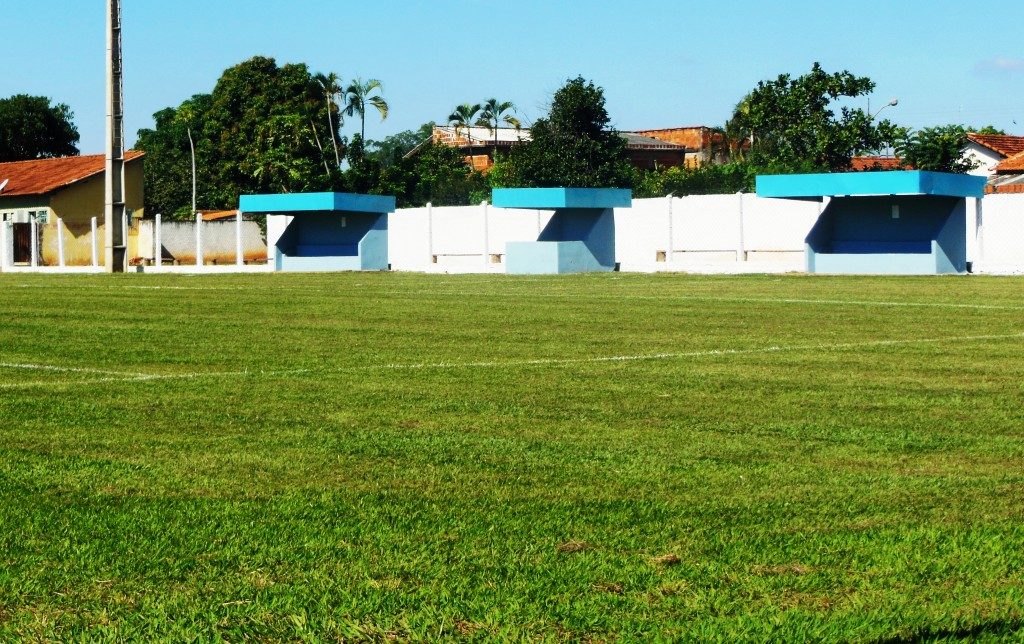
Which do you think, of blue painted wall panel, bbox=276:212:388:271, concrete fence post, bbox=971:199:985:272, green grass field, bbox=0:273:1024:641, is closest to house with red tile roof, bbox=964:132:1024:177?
concrete fence post, bbox=971:199:985:272

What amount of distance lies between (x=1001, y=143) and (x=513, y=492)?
75562 mm

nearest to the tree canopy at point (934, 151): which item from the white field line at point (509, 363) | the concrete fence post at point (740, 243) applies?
the concrete fence post at point (740, 243)

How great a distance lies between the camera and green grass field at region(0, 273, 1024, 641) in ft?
14.3

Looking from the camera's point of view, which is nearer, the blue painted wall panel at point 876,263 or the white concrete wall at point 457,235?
the blue painted wall panel at point 876,263

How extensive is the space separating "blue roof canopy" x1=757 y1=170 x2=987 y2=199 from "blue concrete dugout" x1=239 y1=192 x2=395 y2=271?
14651 millimetres

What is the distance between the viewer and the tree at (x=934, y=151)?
2167 inches

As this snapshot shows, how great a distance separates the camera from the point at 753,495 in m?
6.13

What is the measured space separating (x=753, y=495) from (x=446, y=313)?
14.0 meters

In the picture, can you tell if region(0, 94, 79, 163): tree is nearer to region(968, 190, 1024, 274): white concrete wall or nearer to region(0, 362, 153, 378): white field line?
region(968, 190, 1024, 274): white concrete wall

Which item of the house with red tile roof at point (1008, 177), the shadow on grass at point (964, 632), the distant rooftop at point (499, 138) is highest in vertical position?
the distant rooftop at point (499, 138)

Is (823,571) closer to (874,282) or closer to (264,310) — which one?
(264,310)

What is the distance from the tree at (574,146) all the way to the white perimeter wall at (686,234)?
15.0 meters

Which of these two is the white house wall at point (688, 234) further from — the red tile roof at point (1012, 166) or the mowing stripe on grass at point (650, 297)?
the red tile roof at point (1012, 166)

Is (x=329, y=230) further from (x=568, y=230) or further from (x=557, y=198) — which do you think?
(x=557, y=198)
